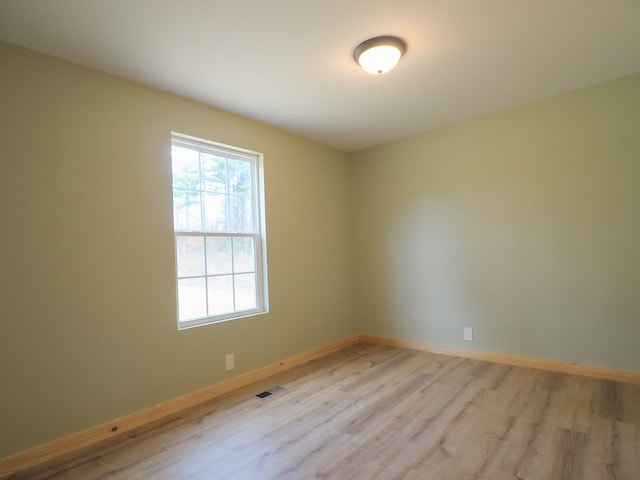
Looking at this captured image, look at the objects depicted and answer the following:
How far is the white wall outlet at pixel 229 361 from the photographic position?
2879 millimetres

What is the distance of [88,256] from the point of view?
2.18 m

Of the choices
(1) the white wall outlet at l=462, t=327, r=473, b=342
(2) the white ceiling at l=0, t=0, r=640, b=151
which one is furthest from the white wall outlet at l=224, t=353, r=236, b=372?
(1) the white wall outlet at l=462, t=327, r=473, b=342

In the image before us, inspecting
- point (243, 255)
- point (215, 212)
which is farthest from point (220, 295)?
point (215, 212)

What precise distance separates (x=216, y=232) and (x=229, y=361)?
3.66ft

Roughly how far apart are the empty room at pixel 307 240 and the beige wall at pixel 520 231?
0.07 feet

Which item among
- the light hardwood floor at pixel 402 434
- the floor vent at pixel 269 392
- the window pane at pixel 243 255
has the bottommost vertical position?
the light hardwood floor at pixel 402 434

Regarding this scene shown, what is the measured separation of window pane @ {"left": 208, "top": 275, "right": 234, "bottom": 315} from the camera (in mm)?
2895

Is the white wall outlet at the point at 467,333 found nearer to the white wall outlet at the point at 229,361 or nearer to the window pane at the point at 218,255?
the white wall outlet at the point at 229,361

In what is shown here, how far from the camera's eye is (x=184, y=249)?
2.73 m

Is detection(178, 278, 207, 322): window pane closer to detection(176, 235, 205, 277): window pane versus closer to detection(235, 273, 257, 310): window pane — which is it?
detection(176, 235, 205, 277): window pane

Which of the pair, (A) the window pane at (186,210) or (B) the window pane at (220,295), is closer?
(A) the window pane at (186,210)

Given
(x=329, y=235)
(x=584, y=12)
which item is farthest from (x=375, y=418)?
(x=584, y=12)

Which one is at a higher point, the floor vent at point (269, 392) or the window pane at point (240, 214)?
the window pane at point (240, 214)

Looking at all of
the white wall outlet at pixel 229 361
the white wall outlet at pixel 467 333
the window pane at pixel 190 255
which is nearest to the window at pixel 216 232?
the window pane at pixel 190 255
